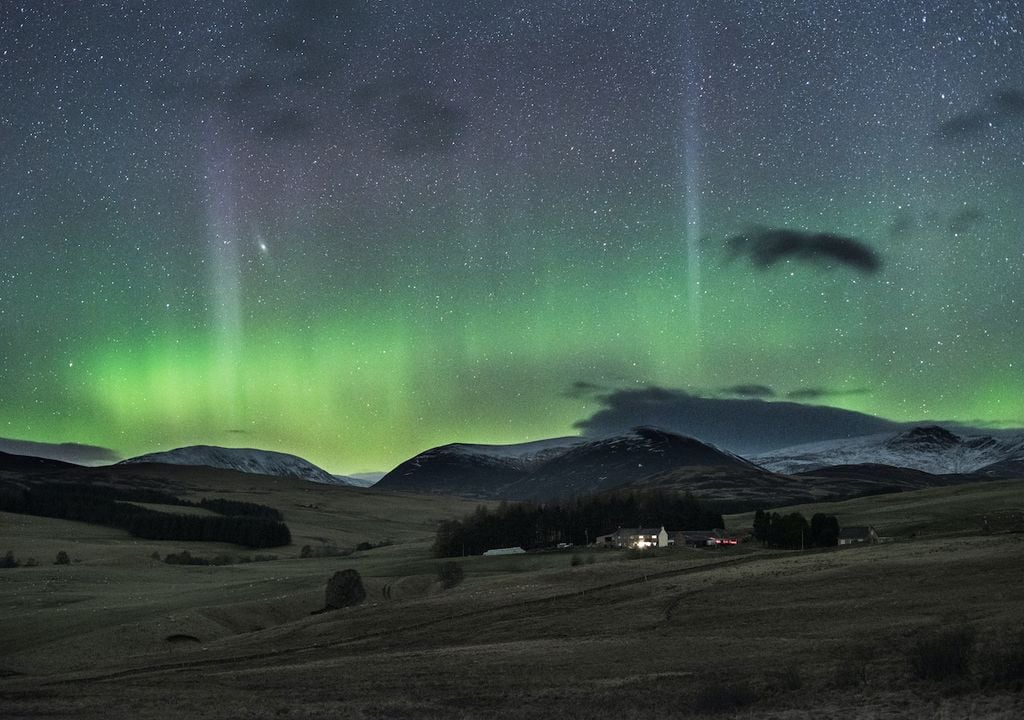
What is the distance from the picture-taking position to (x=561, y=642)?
4262 centimetres

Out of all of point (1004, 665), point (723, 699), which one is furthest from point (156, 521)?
point (1004, 665)

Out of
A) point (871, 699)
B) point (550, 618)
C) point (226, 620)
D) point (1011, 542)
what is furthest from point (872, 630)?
point (226, 620)

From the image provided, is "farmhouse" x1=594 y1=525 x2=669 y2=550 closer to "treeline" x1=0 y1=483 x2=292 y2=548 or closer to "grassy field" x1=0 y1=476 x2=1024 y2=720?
"grassy field" x1=0 y1=476 x2=1024 y2=720

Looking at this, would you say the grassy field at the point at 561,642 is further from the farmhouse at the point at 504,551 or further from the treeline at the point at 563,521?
the treeline at the point at 563,521

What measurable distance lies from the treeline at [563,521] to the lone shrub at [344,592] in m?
55.4

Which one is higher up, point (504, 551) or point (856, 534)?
point (856, 534)

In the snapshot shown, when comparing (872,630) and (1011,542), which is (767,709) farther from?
(1011,542)

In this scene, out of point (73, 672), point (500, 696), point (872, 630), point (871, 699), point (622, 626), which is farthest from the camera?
point (73, 672)

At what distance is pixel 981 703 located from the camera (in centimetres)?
2283

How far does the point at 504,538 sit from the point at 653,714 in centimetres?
11491

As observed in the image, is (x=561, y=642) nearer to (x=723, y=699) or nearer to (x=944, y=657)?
(x=723, y=699)

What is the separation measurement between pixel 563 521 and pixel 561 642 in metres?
101

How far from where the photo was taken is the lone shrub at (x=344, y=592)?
2987 inches

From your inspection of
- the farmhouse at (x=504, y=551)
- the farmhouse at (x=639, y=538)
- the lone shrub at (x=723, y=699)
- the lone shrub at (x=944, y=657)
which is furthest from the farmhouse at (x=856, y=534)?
the lone shrub at (x=723, y=699)
